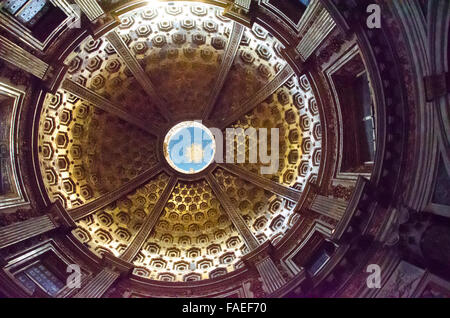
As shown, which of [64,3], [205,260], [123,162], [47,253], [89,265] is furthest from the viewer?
[123,162]

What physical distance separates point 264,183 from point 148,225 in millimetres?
6941

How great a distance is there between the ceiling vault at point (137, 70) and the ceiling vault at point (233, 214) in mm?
4773

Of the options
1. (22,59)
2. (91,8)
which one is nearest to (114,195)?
(22,59)

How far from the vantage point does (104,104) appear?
18938 millimetres

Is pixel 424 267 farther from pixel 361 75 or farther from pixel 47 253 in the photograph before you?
pixel 47 253

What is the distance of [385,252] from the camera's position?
11039 millimetres

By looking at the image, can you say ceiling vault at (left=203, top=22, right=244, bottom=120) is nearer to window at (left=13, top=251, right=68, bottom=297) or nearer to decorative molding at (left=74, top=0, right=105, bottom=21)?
decorative molding at (left=74, top=0, right=105, bottom=21)

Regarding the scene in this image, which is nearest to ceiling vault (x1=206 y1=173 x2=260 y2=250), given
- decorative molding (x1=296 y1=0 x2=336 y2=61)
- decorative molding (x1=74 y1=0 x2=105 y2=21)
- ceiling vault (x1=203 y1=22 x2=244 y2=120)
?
ceiling vault (x1=203 y1=22 x2=244 y2=120)

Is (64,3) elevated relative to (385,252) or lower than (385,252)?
elevated

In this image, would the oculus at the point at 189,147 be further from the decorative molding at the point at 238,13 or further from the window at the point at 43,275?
the window at the point at 43,275

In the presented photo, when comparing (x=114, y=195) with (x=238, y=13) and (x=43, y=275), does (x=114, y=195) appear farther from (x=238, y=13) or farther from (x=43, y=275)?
(x=238, y=13)

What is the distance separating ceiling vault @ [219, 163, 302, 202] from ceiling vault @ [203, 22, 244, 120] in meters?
3.46

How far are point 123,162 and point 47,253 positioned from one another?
7352 mm
